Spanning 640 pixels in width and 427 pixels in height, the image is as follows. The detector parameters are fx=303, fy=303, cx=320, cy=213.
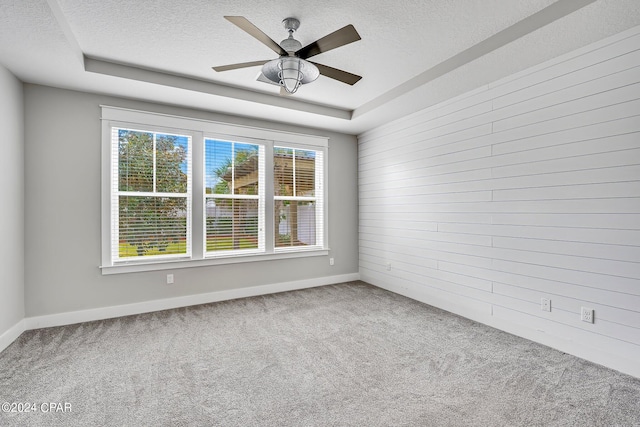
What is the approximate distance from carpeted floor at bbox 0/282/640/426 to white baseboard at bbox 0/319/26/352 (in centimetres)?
6

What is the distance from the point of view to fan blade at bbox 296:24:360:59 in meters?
2.03

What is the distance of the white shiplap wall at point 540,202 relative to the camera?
2.39m

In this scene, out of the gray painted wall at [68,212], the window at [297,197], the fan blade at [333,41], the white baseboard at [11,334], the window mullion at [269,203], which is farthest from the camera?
the window at [297,197]

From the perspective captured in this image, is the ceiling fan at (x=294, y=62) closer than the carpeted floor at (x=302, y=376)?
No

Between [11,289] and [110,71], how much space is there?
238 cm

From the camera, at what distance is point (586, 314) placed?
2580mm

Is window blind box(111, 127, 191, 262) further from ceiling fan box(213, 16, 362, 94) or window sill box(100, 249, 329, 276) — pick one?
ceiling fan box(213, 16, 362, 94)

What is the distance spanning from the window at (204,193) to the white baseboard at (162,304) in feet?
1.47

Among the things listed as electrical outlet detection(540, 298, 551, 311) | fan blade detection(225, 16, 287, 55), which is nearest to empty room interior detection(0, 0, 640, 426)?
electrical outlet detection(540, 298, 551, 311)

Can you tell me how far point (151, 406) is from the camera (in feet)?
6.51

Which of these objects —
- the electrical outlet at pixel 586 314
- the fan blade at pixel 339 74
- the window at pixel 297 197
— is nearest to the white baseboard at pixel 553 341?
the electrical outlet at pixel 586 314

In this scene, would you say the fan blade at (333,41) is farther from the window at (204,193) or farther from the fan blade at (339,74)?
the window at (204,193)

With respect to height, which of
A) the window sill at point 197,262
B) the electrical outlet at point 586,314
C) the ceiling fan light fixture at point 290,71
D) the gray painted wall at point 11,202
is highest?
the ceiling fan light fixture at point 290,71

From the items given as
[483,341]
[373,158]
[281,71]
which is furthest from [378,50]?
[483,341]
